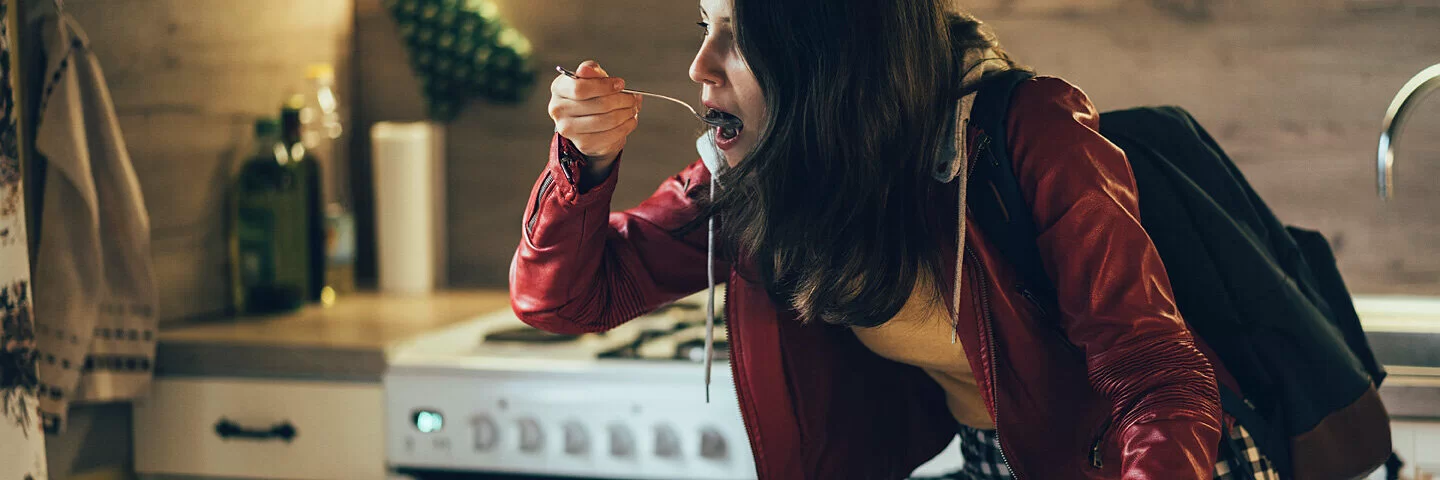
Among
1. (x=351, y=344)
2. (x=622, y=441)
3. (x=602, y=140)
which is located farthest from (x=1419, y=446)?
(x=351, y=344)

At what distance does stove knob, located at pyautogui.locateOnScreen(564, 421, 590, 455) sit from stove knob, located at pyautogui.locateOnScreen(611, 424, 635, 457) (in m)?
0.03

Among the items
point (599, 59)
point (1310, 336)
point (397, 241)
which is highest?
point (599, 59)

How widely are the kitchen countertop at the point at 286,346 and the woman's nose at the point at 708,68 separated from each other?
748 millimetres

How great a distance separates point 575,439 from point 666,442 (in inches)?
4.5

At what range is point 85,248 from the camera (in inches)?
53.9

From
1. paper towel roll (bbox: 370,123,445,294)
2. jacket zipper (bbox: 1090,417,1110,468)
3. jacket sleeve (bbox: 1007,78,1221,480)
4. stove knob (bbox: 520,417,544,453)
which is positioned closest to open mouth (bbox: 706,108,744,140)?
jacket sleeve (bbox: 1007,78,1221,480)

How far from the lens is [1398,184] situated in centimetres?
169

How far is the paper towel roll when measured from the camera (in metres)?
1.86

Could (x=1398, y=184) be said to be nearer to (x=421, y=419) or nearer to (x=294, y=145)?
(x=421, y=419)

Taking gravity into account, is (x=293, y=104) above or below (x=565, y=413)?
above

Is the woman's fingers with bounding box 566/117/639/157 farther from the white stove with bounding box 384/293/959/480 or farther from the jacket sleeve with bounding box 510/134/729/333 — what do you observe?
the white stove with bounding box 384/293/959/480

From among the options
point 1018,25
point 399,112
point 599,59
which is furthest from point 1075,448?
point 399,112

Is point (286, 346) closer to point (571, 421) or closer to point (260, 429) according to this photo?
point (260, 429)

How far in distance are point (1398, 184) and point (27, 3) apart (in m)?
1.85
